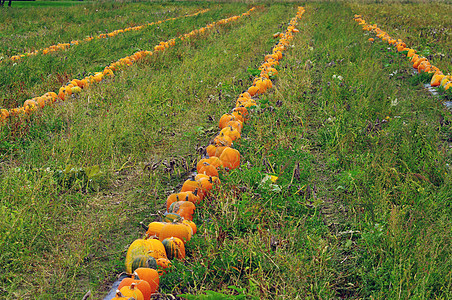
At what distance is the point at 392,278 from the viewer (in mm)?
2621

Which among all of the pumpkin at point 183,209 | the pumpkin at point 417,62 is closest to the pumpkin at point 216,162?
the pumpkin at point 183,209

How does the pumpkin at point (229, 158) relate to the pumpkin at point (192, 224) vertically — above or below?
above

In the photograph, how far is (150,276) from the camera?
2.65 metres

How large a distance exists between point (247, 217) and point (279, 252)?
0.56m

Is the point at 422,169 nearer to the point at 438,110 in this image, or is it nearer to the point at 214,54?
the point at 438,110

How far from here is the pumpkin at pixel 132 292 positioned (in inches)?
93.2

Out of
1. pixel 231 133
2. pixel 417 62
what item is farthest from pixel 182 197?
pixel 417 62

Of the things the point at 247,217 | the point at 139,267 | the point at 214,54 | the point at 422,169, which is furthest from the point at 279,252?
the point at 214,54

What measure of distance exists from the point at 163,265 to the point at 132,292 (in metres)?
0.41

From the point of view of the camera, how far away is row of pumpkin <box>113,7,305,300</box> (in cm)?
255

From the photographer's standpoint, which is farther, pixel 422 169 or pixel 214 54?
pixel 214 54

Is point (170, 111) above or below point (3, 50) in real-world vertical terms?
below

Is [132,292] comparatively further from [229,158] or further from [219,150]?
[219,150]

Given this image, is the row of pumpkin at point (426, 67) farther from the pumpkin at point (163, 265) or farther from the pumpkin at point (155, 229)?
the pumpkin at point (163, 265)
